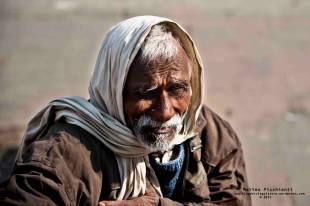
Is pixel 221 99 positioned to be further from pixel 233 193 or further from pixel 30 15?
pixel 233 193

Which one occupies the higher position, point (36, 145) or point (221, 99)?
→ point (36, 145)

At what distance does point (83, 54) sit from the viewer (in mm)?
7984

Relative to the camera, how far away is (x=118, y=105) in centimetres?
338

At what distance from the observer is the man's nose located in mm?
3383

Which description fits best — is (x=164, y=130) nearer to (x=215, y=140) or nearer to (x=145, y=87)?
(x=145, y=87)

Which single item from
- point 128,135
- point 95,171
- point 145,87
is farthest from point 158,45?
point 95,171

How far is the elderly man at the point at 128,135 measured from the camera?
3.23m

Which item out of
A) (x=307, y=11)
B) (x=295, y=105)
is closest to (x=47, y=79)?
(x=295, y=105)

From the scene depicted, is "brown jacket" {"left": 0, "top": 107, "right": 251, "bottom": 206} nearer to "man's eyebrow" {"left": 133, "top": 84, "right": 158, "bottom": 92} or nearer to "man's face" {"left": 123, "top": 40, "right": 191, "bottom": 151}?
"man's face" {"left": 123, "top": 40, "right": 191, "bottom": 151}

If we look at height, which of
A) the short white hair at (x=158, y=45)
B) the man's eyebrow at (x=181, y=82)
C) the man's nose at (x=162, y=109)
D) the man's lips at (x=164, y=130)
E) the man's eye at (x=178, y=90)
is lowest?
the man's lips at (x=164, y=130)

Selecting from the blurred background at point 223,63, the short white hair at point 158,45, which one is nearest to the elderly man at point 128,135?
the short white hair at point 158,45

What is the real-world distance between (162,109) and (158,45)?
29 cm

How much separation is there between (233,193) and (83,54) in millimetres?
4497

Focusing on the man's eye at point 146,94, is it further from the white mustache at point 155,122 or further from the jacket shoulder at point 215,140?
the jacket shoulder at point 215,140
